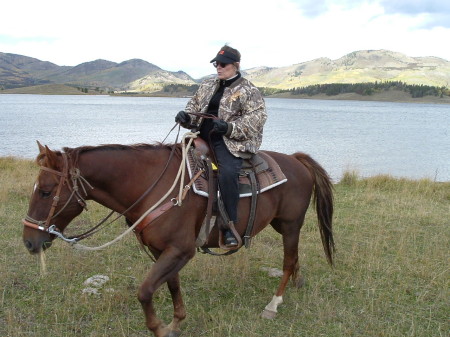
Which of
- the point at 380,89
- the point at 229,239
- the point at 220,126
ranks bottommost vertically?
the point at 229,239

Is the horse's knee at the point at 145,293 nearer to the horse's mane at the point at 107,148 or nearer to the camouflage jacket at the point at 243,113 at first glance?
the horse's mane at the point at 107,148

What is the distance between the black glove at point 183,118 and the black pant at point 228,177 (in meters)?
0.42

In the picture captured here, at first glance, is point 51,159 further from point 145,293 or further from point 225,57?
point 225,57

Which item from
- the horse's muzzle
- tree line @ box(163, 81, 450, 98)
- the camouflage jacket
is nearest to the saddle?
the camouflage jacket

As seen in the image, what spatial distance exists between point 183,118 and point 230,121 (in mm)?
500

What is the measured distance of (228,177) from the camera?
13.9 ft

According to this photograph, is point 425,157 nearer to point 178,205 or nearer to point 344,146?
point 344,146

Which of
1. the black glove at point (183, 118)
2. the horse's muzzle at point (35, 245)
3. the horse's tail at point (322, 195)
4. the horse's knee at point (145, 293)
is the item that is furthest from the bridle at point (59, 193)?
the horse's tail at point (322, 195)

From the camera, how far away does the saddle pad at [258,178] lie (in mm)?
4145

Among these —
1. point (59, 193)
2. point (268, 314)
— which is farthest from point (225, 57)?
point (268, 314)

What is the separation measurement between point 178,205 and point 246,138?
1.06 metres

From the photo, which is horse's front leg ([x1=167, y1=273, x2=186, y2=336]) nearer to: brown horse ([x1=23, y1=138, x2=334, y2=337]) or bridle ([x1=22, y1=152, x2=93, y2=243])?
brown horse ([x1=23, y1=138, x2=334, y2=337])

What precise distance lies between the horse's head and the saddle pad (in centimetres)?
113

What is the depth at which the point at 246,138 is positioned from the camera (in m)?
4.40
